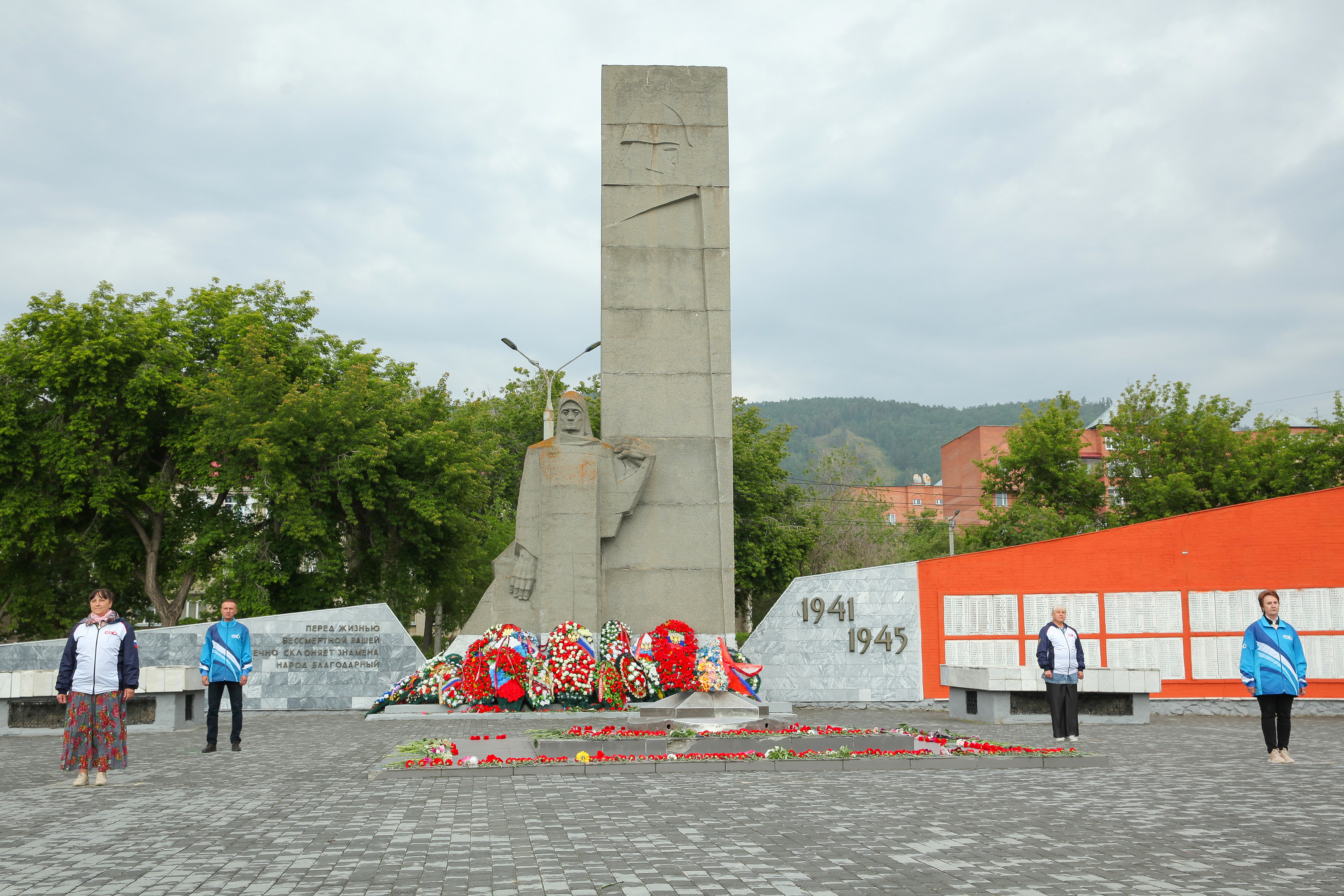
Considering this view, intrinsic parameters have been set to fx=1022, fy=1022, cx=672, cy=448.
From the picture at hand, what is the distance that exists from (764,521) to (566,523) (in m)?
18.0

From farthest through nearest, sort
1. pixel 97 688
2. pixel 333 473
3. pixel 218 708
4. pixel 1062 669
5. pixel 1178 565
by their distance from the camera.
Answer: pixel 333 473 → pixel 1178 565 → pixel 1062 669 → pixel 218 708 → pixel 97 688

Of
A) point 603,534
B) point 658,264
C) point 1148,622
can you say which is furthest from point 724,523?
point 1148,622

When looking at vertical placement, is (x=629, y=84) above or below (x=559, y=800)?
above

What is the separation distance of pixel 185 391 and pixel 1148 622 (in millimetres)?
20578

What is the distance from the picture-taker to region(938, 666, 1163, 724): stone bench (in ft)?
44.3

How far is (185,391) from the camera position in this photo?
23609 mm

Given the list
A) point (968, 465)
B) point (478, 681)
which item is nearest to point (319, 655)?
point (478, 681)

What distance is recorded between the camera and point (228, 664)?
10648 mm

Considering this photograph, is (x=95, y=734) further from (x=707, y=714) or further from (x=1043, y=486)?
(x=1043, y=486)

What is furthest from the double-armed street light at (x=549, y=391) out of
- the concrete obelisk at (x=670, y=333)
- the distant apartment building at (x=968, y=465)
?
the distant apartment building at (x=968, y=465)

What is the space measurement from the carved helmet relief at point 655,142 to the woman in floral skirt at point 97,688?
10485mm

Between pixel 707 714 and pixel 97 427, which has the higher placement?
pixel 97 427

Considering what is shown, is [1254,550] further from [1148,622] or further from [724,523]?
[724,523]

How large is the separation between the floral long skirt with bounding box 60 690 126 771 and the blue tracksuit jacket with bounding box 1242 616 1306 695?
9980mm
